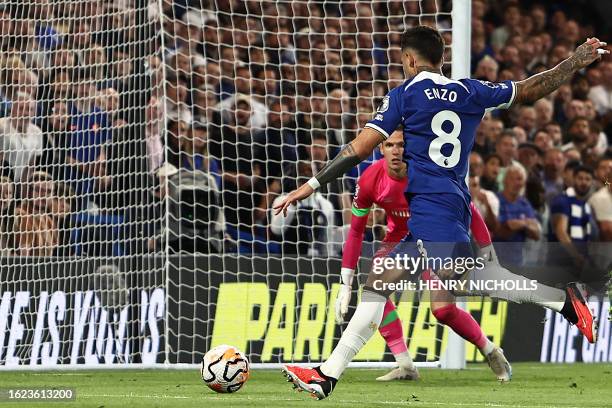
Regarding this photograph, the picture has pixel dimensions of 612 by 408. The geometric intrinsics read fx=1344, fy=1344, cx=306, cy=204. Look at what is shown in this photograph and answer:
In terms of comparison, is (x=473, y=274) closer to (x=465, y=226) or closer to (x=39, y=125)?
(x=465, y=226)

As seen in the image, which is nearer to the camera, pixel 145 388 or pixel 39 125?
pixel 145 388

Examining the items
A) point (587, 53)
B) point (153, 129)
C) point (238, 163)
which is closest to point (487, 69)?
point (238, 163)

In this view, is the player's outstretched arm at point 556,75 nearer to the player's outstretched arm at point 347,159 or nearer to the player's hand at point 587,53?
the player's hand at point 587,53

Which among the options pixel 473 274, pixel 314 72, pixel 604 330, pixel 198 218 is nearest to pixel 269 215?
pixel 198 218

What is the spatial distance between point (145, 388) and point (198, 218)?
144 inches

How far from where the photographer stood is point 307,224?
12.7 metres

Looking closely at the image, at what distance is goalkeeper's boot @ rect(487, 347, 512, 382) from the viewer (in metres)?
9.08

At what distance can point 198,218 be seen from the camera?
1230 centimetres

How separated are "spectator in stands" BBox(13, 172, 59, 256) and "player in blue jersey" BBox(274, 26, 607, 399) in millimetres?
5075

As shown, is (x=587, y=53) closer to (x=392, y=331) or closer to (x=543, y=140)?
(x=392, y=331)

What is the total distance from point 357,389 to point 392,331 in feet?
3.85

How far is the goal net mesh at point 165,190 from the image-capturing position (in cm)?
1162

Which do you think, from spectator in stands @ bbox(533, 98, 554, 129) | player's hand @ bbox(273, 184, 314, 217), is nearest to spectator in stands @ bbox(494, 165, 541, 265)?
spectator in stands @ bbox(533, 98, 554, 129)

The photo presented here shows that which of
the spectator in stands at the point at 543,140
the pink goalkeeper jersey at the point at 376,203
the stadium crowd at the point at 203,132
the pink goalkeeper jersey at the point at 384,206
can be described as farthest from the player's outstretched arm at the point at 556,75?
the spectator in stands at the point at 543,140
